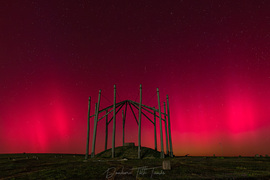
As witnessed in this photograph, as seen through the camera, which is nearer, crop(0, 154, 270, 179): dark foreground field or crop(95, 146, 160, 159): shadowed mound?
crop(0, 154, 270, 179): dark foreground field

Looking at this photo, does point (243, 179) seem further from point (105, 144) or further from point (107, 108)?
point (105, 144)

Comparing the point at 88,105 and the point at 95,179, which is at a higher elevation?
the point at 88,105

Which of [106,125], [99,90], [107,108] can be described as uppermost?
[99,90]

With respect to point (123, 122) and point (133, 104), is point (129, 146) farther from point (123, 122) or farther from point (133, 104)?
point (133, 104)

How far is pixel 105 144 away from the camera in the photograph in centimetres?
3625

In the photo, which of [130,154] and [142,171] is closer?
[142,171]

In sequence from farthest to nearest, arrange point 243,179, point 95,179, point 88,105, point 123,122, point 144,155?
point 123,122 → point 88,105 → point 144,155 → point 95,179 → point 243,179

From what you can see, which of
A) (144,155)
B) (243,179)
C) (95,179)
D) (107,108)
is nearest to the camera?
(243,179)

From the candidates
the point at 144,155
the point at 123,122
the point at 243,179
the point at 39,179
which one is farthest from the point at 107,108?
the point at 243,179

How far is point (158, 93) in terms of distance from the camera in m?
30.7

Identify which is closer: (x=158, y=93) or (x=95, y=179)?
(x=95, y=179)

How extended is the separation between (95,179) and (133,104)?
1011 inches

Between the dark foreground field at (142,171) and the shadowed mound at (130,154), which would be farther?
the shadowed mound at (130,154)

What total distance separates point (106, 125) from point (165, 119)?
41.3 feet
